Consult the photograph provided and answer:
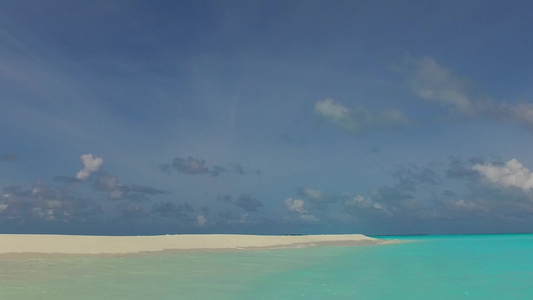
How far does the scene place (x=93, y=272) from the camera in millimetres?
25438

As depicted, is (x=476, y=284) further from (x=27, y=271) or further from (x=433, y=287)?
(x=27, y=271)

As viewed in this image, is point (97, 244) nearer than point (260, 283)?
No

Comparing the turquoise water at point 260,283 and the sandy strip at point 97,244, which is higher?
the sandy strip at point 97,244

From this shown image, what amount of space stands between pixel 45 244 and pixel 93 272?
22625mm

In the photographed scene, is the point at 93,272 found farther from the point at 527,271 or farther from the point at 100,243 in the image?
the point at 527,271

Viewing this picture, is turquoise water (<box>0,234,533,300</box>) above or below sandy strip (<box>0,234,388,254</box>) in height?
below

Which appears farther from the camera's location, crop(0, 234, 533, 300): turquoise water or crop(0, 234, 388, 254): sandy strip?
crop(0, 234, 388, 254): sandy strip

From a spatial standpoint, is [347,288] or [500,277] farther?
[500,277]

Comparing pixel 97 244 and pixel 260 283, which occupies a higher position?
pixel 97 244

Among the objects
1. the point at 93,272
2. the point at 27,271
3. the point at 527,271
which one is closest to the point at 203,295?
the point at 93,272

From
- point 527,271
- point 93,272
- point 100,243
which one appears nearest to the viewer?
point 93,272

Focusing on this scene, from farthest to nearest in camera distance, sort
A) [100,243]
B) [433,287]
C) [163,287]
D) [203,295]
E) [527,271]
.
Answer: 1. [100,243]
2. [527,271]
3. [433,287]
4. [163,287]
5. [203,295]

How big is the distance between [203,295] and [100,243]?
112 ft

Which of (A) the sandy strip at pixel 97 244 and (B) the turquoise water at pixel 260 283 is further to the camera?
(A) the sandy strip at pixel 97 244
